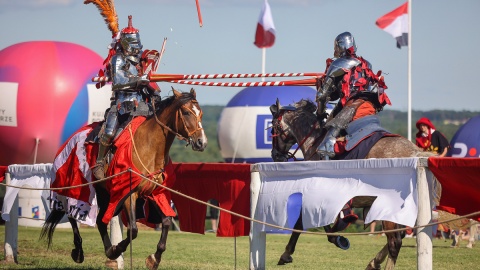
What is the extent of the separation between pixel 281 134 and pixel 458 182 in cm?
527

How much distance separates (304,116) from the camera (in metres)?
12.9

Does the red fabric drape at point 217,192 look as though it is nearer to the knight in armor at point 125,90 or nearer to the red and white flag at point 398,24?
the knight in armor at point 125,90

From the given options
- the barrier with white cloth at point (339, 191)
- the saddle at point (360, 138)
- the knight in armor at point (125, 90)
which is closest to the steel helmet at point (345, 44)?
the saddle at point (360, 138)

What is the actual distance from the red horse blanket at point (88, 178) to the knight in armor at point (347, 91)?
2.10m

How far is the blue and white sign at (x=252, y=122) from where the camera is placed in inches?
1027

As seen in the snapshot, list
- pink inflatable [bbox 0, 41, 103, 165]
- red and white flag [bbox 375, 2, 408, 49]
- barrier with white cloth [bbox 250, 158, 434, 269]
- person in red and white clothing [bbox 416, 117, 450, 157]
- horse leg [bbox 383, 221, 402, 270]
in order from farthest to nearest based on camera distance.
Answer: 1. red and white flag [bbox 375, 2, 408, 49]
2. pink inflatable [bbox 0, 41, 103, 165]
3. person in red and white clothing [bbox 416, 117, 450, 157]
4. horse leg [bbox 383, 221, 402, 270]
5. barrier with white cloth [bbox 250, 158, 434, 269]

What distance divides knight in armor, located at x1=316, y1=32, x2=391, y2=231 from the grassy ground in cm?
180

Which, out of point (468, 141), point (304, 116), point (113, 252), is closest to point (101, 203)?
point (113, 252)

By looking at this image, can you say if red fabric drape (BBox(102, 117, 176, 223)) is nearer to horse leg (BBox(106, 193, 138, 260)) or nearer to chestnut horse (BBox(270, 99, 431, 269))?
horse leg (BBox(106, 193, 138, 260))

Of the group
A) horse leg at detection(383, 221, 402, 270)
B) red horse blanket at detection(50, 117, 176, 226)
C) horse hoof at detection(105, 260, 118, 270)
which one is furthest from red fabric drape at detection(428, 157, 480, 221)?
horse hoof at detection(105, 260, 118, 270)

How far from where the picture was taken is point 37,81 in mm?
25031

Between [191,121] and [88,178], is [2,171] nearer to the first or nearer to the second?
[88,178]

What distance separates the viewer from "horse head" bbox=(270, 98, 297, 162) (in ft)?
42.8

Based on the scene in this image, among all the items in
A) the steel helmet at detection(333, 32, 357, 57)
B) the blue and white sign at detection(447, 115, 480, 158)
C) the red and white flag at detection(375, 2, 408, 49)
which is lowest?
the blue and white sign at detection(447, 115, 480, 158)
